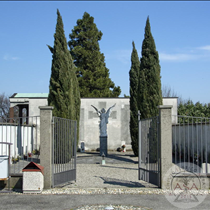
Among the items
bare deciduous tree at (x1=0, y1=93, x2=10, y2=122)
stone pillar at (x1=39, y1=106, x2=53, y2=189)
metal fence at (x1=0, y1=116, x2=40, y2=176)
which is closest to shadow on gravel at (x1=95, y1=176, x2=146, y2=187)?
stone pillar at (x1=39, y1=106, x2=53, y2=189)

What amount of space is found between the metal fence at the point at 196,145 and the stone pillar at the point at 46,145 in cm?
361

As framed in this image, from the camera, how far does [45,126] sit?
875 cm

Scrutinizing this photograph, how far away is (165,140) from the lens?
852 centimetres

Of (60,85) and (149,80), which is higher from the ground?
(149,80)

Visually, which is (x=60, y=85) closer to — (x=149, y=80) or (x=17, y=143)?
(x=17, y=143)

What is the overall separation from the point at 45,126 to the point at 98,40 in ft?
102

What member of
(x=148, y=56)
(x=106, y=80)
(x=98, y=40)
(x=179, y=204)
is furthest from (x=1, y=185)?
(x=98, y=40)

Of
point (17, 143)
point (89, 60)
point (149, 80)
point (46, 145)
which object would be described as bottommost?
point (17, 143)

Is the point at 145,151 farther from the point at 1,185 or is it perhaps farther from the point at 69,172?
the point at 1,185

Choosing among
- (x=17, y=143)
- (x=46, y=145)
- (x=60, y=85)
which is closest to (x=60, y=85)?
(x=60, y=85)

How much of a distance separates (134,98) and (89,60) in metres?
18.4

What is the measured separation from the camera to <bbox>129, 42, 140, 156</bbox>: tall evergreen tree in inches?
712

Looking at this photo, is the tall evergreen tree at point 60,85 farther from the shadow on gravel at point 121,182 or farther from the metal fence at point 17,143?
the shadow on gravel at point 121,182

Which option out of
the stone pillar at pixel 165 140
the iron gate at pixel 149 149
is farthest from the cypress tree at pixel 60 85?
the stone pillar at pixel 165 140
